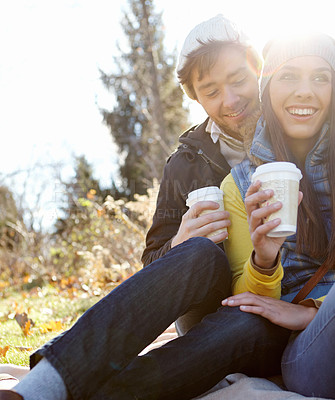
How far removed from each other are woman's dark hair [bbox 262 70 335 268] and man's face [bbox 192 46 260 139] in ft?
1.65

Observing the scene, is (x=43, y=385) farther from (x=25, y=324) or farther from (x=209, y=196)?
(x=25, y=324)

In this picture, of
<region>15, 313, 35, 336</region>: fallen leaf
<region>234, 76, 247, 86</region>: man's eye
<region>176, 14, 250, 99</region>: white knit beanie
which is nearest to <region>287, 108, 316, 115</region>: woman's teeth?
<region>234, 76, 247, 86</region>: man's eye

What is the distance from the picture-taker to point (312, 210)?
206 cm

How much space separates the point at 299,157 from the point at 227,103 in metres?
0.60

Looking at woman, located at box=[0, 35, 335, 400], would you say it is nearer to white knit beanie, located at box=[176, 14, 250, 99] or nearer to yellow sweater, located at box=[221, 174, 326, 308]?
yellow sweater, located at box=[221, 174, 326, 308]

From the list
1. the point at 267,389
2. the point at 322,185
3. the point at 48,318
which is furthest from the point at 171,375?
the point at 48,318

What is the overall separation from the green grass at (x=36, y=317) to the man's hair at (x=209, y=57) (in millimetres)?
1882

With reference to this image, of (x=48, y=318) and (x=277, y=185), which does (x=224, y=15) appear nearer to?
(x=277, y=185)

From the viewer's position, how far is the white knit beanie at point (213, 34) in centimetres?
265

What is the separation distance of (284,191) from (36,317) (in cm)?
341

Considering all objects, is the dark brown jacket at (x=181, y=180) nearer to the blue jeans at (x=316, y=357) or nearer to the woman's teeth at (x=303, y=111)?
the woman's teeth at (x=303, y=111)

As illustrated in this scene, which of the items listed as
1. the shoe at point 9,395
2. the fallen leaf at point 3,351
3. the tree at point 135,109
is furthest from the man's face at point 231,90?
the tree at point 135,109

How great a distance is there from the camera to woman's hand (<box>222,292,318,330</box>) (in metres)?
1.83

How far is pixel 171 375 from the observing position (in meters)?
1.76
